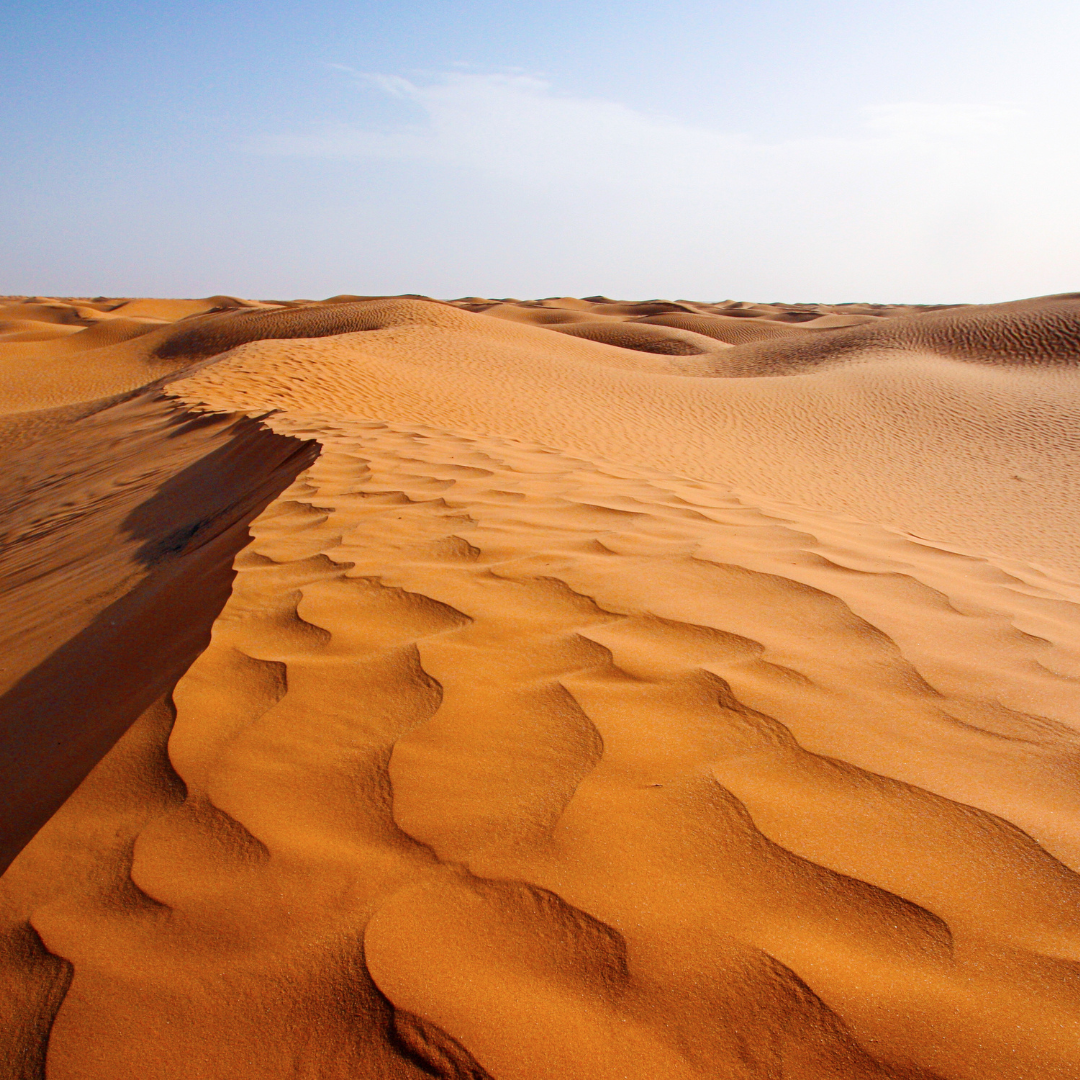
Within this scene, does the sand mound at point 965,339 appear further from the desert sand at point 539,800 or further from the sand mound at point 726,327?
the desert sand at point 539,800

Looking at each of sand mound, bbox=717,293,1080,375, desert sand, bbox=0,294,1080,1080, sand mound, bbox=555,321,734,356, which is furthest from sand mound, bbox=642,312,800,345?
desert sand, bbox=0,294,1080,1080

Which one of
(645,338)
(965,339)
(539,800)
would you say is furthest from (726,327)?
(539,800)

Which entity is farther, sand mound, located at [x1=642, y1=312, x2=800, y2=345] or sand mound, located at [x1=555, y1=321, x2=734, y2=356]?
sand mound, located at [x1=642, y1=312, x2=800, y2=345]

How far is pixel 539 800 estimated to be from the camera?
50.9 inches

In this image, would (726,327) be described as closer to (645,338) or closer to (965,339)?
(645,338)

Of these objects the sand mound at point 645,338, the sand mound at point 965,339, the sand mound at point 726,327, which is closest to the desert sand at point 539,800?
the sand mound at point 965,339

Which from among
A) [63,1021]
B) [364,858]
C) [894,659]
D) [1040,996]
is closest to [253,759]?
[364,858]

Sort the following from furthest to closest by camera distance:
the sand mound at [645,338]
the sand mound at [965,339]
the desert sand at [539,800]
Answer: the sand mound at [645,338] → the sand mound at [965,339] → the desert sand at [539,800]

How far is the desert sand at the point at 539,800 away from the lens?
926mm

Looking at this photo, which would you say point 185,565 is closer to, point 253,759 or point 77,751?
point 77,751

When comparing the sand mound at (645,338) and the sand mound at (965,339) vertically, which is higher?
the sand mound at (965,339)

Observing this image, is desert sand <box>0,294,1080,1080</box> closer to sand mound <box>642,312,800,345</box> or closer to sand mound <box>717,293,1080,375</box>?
sand mound <box>717,293,1080,375</box>

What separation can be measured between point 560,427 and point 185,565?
7.52 meters

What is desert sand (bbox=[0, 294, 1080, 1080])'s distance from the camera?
36.5 inches
